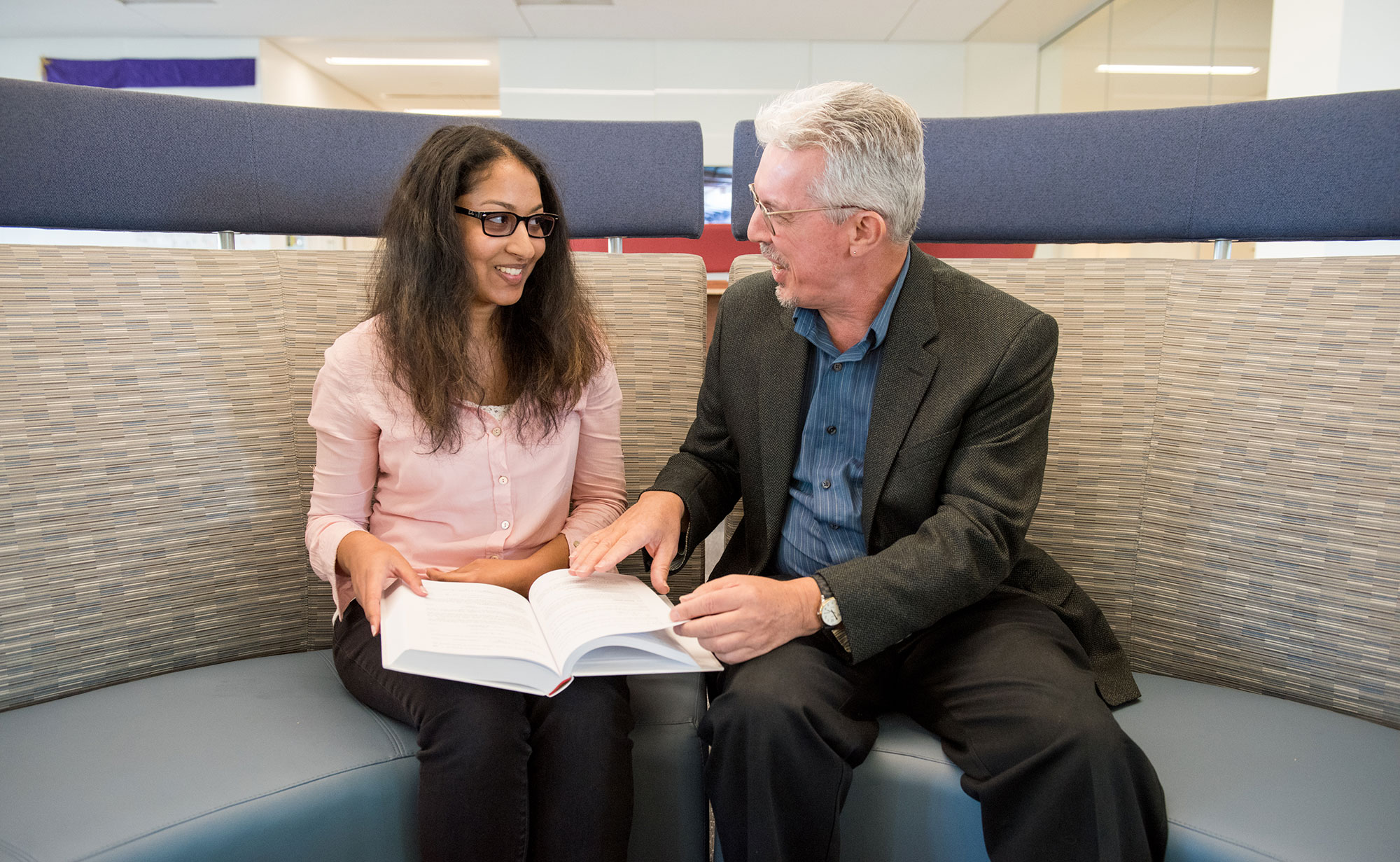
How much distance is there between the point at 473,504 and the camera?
138 cm

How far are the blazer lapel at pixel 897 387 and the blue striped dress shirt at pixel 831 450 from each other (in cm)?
2

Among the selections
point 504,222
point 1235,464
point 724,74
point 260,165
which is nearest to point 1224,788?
point 1235,464

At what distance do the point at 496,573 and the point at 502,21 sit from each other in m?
6.76

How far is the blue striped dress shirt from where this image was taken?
1.35 metres

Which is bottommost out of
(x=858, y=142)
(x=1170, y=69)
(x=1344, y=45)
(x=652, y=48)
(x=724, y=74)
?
(x=858, y=142)

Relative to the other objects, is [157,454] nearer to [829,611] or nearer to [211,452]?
[211,452]

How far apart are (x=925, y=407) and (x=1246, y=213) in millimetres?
727

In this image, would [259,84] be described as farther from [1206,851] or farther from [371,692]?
[1206,851]

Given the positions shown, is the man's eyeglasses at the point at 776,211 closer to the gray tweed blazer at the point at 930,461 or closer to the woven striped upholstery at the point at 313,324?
the gray tweed blazer at the point at 930,461

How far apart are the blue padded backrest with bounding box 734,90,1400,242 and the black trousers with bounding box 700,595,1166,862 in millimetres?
801

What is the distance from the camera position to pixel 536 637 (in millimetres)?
1045

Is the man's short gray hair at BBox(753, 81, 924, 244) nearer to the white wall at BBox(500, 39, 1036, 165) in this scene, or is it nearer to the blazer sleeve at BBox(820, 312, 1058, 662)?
the blazer sleeve at BBox(820, 312, 1058, 662)

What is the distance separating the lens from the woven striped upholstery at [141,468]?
1322mm

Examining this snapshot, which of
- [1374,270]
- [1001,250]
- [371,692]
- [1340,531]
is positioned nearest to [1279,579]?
[1340,531]
